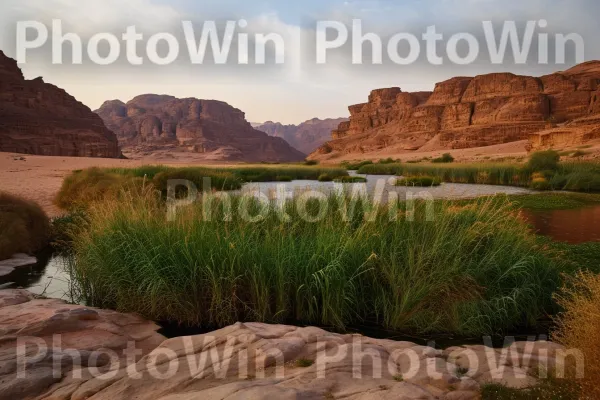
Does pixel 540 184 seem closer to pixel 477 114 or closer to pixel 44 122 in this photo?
pixel 477 114

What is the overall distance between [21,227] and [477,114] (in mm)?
110454

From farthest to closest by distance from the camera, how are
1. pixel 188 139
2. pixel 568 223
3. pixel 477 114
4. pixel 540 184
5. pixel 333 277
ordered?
pixel 188 139 < pixel 477 114 < pixel 540 184 < pixel 568 223 < pixel 333 277

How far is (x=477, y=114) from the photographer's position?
103 meters

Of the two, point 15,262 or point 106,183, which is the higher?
point 106,183

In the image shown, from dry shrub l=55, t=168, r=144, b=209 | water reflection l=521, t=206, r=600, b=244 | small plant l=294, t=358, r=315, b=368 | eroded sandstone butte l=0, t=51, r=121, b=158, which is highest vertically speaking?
eroded sandstone butte l=0, t=51, r=121, b=158

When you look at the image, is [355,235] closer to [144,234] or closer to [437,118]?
[144,234]

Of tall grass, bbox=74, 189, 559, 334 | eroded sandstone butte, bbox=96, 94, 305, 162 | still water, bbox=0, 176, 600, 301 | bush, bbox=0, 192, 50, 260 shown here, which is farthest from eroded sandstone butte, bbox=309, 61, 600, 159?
bush, bbox=0, 192, 50, 260

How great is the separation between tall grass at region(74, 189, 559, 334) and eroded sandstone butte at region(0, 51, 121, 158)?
Answer: 261 ft

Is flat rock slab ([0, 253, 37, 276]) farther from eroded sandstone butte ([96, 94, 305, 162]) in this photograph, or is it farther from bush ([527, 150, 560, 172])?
eroded sandstone butte ([96, 94, 305, 162])

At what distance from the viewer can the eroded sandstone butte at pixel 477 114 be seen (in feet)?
286

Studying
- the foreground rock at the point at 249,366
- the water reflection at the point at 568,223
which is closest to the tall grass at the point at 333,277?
the foreground rock at the point at 249,366

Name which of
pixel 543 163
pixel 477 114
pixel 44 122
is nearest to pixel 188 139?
pixel 44 122

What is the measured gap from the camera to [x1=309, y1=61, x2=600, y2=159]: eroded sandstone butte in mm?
87312

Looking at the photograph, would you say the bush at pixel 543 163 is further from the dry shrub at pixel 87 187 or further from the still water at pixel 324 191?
the dry shrub at pixel 87 187
